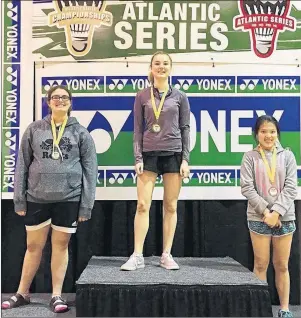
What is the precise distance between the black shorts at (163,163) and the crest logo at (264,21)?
1173 millimetres

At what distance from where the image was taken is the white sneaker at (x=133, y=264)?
3.30m

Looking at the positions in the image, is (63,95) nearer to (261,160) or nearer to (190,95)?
(190,95)

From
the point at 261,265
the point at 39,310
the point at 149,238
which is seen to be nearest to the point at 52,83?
the point at 149,238

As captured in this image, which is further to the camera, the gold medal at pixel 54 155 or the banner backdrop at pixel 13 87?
the banner backdrop at pixel 13 87

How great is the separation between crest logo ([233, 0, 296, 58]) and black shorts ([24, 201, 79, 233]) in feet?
6.39

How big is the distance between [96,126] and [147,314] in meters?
1.53

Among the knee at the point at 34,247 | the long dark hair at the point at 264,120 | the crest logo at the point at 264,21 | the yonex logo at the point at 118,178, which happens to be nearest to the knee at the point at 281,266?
the long dark hair at the point at 264,120

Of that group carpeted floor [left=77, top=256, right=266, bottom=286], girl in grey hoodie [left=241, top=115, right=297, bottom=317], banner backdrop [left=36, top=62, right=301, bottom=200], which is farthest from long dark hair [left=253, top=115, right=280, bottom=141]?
carpeted floor [left=77, top=256, right=266, bottom=286]

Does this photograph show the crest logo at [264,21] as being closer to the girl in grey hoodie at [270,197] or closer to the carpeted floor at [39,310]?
the girl in grey hoodie at [270,197]

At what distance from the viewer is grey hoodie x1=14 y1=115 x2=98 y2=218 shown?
3.22 meters

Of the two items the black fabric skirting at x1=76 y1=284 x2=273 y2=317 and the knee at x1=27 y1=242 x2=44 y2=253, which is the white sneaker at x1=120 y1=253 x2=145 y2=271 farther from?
the knee at x1=27 y1=242 x2=44 y2=253

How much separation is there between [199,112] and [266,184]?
0.82 meters

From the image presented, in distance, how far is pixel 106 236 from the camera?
3814mm

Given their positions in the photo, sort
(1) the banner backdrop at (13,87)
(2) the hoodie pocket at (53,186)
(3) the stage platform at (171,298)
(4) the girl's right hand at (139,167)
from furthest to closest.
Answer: (1) the banner backdrop at (13,87) < (4) the girl's right hand at (139,167) < (2) the hoodie pocket at (53,186) < (3) the stage platform at (171,298)
